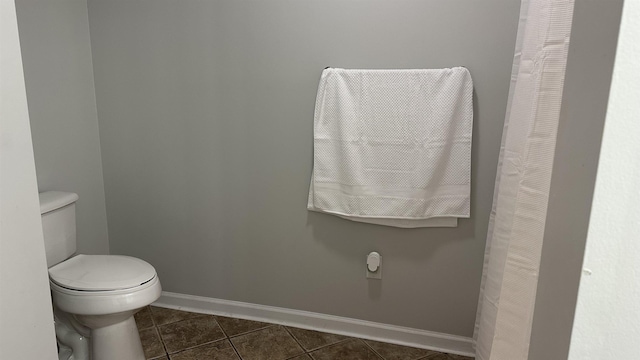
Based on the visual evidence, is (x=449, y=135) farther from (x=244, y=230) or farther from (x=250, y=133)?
(x=244, y=230)

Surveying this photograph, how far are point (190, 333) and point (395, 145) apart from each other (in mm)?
1431

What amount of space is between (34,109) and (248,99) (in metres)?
0.98

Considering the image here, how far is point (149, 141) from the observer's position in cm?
223

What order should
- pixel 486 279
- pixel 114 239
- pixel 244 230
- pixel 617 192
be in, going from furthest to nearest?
1. pixel 114 239
2. pixel 244 230
3. pixel 486 279
4. pixel 617 192

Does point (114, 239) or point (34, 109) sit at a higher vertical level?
point (34, 109)

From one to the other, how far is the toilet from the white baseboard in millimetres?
523

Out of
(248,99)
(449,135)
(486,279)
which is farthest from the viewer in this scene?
(248,99)

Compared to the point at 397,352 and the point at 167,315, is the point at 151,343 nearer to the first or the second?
the point at 167,315

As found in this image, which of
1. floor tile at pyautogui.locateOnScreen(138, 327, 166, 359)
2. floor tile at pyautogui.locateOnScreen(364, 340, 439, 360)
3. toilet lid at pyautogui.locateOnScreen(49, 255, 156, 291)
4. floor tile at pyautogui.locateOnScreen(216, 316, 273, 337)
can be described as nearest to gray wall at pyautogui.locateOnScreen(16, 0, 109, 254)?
toilet lid at pyautogui.locateOnScreen(49, 255, 156, 291)

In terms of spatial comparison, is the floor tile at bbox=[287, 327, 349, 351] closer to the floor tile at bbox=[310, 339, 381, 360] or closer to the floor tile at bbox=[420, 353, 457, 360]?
the floor tile at bbox=[310, 339, 381, 360]

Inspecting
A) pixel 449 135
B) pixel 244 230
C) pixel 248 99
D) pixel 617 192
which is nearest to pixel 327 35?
pixel 248 99

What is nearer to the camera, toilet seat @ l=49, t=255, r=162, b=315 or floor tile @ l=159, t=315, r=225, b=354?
toilet seat @ l=49, t=255, r=162, b=315

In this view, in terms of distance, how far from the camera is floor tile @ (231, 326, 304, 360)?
1978 mm

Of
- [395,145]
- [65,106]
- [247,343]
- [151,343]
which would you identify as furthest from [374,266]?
[65,106]
